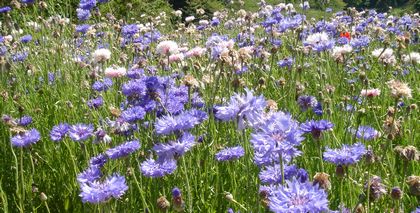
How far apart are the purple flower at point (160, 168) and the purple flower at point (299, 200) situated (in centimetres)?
67

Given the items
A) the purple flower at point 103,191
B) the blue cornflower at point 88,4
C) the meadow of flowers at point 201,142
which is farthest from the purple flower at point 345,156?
the blue cornflower at point 88,4

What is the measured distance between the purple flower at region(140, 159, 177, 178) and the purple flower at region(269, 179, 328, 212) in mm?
669

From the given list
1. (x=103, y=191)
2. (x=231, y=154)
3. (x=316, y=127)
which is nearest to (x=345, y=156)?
(x=316, y=127)

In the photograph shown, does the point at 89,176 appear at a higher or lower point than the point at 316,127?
lower

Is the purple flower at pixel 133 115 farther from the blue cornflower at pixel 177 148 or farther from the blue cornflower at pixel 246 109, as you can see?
the blue cornflower at pixel 246 109

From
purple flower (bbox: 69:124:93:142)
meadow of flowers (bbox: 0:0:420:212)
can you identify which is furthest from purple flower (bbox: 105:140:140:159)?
purple flower (bbox: 69:124:93:142)

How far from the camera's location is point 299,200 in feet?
3.41

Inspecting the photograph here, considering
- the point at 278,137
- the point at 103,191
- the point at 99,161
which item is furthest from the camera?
the point at 99,161

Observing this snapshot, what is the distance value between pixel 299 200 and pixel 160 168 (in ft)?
2.44

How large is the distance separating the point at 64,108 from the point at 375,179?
6.15 feet

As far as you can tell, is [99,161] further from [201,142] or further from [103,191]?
[201,142]

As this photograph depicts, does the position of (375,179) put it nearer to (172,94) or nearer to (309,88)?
(172,94)

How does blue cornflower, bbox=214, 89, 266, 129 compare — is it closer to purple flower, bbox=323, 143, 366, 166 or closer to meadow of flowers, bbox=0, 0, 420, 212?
meadow of flowers, bbox=0, 0, 420, 212

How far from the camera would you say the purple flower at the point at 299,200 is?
1.02m
